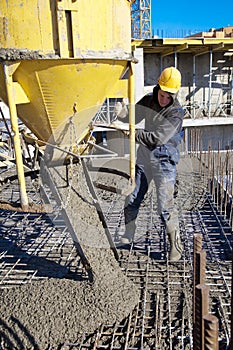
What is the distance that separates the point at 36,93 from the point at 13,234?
8.52 feet

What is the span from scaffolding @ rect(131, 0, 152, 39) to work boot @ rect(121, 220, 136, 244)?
17.3 m

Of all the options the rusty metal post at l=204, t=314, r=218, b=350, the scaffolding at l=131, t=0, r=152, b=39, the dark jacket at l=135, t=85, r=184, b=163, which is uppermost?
the scaffolding at l=131, t=0, r=152, b=39

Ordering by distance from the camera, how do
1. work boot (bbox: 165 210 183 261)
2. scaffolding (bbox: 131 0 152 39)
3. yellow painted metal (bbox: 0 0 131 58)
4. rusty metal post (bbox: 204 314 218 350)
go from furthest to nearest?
1. scaffolding (bbox: 131 0 152 39)
2. work boot (bbox: 165 210 183 261)
3. yellow painted metal (bbox: 0 0 131 58)
4. rusty metal post (bbox: 204 314 218 350)

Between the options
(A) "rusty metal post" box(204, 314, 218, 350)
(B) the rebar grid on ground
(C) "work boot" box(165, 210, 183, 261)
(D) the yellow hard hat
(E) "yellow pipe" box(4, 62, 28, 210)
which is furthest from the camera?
(C) "work boot" box(165, 210, 183, 261)

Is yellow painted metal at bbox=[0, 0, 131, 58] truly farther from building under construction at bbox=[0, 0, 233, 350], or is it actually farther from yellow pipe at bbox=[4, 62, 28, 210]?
yellow pipe at bbox=[4, 62, 28, 210]

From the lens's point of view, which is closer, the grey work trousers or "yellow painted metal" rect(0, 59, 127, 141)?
"yellow painted metal" rect(0, 59, 127, 141)

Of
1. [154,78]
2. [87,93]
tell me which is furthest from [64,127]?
[154,78]

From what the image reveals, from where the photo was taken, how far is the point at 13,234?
484 centimetres

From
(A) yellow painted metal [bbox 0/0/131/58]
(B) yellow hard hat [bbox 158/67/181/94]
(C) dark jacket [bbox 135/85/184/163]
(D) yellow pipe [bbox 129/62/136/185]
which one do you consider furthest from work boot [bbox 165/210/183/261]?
(A) yellow painted metal [bbox 0/0/131/58]

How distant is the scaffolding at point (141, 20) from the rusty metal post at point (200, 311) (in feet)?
64.8

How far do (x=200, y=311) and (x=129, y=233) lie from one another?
2826 mm

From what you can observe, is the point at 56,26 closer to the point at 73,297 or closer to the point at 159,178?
the point at 159,178

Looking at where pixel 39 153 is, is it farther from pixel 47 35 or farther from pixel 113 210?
pixel 113 210

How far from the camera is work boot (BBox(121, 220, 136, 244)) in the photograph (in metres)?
4.36
